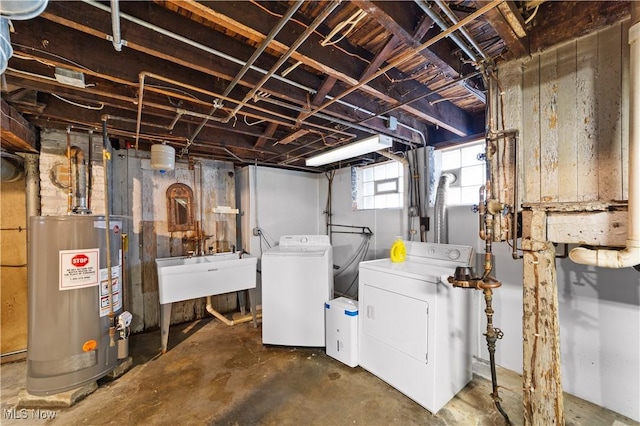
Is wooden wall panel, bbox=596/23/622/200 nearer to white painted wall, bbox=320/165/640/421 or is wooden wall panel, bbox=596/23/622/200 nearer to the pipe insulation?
the pipe insulation

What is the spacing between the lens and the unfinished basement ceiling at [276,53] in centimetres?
125

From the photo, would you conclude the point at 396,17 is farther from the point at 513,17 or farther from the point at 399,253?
the point at 399,253

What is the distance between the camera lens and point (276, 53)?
1670 millimetres

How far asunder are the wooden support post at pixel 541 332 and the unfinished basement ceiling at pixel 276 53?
1.08m

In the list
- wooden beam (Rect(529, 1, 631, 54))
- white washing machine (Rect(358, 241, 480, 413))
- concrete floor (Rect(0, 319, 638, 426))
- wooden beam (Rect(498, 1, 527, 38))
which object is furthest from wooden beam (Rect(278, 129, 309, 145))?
concrete floor (Rect(0, 319, 638, 426))

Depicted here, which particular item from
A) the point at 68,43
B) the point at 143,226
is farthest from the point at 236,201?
the point at 68,43

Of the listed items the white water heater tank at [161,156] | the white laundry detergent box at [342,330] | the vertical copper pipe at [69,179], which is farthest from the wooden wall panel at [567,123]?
the vertical copper pipe at [69,179]

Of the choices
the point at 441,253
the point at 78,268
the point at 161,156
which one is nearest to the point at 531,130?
the point at 441,253

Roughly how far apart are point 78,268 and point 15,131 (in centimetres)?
126

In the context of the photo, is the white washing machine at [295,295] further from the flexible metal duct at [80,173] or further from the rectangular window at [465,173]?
the flexible metal duct at [80,173]

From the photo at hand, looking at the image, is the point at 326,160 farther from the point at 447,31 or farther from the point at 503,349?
the point at 503,349

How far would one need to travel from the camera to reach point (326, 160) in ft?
10.5

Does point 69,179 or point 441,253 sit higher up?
point 69,179

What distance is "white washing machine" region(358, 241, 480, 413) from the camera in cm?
189
